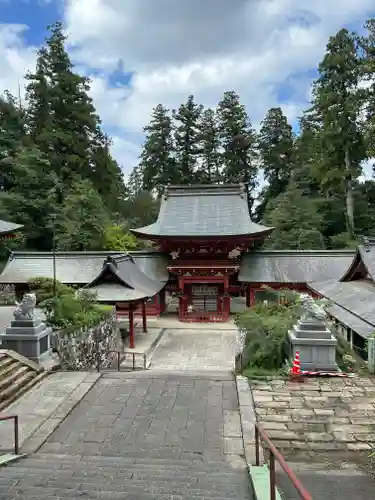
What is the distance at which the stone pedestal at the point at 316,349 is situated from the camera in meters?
8.69

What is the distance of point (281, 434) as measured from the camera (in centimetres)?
618

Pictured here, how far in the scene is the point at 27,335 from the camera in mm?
9508

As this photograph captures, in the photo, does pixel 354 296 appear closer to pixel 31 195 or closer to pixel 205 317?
pixel 205 317

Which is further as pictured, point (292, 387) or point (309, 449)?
point (292, 387)

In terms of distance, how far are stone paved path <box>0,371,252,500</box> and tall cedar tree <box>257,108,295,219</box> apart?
37839 mm

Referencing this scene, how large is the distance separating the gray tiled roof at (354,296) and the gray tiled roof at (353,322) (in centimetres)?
9

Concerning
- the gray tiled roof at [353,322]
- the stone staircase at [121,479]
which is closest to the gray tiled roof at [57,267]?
the gray tiled roof at [353,322]

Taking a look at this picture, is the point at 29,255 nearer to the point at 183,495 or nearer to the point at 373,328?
the point at 373,328

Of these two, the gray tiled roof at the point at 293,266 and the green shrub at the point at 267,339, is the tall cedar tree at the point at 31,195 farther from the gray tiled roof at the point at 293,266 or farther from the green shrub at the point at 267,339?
the green shrub at the point at 267,339

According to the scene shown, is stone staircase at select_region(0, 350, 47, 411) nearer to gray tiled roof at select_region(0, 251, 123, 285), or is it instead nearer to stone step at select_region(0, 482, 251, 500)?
stone step at select_region(0, 482, 251, 500)

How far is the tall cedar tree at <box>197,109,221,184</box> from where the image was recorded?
154 feet

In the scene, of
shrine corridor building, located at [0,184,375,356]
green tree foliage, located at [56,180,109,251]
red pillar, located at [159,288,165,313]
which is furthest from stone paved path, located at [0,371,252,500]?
green tree foliage, located at [56,180,109,251]

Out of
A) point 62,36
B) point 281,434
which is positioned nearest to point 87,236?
point 62,36

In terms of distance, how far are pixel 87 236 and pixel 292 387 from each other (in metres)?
24.3
